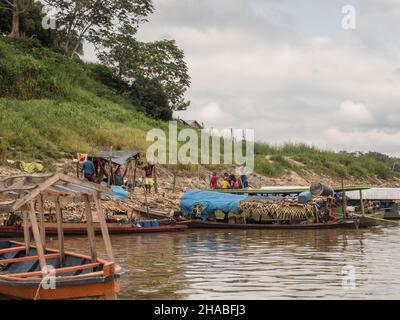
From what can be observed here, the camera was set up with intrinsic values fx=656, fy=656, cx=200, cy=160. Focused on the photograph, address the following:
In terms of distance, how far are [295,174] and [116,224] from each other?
20578 millimetres

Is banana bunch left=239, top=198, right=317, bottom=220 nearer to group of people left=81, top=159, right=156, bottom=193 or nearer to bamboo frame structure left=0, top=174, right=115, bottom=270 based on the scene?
group of people left=81, top=159, right=156, bottom=193

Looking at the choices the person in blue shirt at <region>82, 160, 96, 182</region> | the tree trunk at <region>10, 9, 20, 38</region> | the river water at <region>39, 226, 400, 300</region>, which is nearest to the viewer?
the river water at <region>39, 226, 400, 300</region>

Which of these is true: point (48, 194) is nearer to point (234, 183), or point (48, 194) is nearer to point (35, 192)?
point (35, 192)

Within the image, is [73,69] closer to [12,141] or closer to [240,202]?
[12,141]

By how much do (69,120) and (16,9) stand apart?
13301mm

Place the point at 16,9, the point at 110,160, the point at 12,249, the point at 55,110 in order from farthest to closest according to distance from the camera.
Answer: the point at 16,9
the point at 55,110
the point at 110,160
the point at 12,249

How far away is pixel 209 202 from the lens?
26625mm

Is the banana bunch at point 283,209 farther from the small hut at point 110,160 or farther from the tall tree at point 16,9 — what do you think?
the tall tree at point 16,9

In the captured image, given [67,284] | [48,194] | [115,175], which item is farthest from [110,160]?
[67,284]

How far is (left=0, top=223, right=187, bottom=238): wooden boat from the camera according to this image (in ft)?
70.2

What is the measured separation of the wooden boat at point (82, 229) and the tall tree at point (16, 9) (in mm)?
24984

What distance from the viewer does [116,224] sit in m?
23.5

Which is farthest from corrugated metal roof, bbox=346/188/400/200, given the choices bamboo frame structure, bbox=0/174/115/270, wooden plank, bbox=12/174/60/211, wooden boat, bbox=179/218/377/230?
wooden plank, bbox=12/174/60/211
